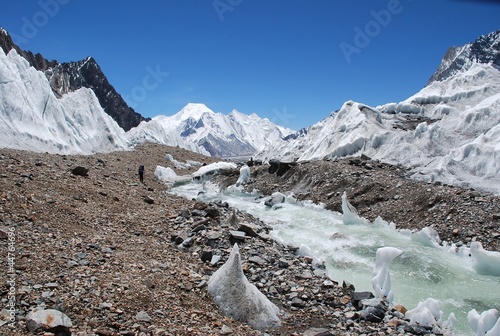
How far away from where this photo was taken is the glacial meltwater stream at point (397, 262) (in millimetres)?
9125

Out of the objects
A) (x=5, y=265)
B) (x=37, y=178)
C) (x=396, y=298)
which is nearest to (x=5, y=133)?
(x=37, y=178)

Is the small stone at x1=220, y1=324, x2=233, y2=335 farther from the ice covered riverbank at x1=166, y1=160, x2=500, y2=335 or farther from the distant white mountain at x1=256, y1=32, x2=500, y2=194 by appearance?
the distant white mountain at x1=256, y1=32, x2=500, y2=194

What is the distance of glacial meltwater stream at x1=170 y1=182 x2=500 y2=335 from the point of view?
9.12 m

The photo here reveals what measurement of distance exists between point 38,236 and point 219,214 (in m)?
6.36

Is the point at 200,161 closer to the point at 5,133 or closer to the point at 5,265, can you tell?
the point at 5,133

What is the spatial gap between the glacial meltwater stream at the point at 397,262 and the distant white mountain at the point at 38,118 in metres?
20.7

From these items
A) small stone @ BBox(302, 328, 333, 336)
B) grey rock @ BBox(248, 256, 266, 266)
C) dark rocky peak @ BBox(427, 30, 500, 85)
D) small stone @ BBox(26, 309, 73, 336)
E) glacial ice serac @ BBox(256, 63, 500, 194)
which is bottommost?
small stone @ BBox(302, 328, 333, 336)

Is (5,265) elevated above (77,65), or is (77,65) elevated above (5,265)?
A: (77,65)

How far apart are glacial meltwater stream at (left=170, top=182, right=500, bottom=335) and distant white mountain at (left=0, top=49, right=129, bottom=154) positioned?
20728 millimetres

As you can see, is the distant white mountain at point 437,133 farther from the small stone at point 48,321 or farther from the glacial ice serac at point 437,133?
the small stone at point 48,321

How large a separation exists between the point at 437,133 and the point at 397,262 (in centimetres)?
1677

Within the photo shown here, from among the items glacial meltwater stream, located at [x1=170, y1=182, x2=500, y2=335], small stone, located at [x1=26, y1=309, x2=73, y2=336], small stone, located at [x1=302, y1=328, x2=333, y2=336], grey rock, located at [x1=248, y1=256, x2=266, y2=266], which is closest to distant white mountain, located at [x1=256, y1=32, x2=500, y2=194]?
glacial meltwater stream, located at [x1=170, y1=182, x2=500, y2=335]

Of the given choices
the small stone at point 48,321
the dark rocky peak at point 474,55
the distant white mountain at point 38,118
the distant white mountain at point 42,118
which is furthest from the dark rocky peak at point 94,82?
the dark rocky peak at point 474,55

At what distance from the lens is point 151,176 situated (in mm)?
28250
